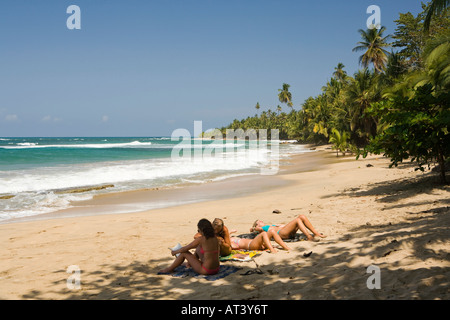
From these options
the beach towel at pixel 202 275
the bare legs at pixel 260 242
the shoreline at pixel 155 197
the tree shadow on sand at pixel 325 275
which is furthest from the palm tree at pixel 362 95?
the beach towel at pixel 202 275

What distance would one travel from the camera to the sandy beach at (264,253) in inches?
165

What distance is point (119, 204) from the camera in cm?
1195

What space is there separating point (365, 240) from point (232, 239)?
94.2 inches

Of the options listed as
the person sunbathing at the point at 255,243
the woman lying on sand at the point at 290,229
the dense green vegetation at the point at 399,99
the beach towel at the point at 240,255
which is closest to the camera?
the beach towel at the point at 240,255

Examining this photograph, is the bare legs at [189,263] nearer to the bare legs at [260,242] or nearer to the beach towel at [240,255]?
Result: the beach towel at [240,255]

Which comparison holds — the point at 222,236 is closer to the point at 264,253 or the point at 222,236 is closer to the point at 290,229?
the point at 264,253

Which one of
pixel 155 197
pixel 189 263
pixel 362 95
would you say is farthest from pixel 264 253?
pixel 362 95

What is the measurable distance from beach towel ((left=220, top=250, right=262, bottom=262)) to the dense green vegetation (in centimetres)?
494

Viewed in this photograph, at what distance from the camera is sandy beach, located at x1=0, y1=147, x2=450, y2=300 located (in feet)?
13.8

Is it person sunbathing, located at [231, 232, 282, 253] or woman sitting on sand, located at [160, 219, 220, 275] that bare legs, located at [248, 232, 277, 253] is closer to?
person sunbathing, located at [231, 232, 282, 253]

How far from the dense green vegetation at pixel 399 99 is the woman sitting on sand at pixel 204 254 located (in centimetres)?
570

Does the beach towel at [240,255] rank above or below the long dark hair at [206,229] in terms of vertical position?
below

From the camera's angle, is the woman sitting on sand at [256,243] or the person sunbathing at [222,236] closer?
the person sunbathing at [222,236]
